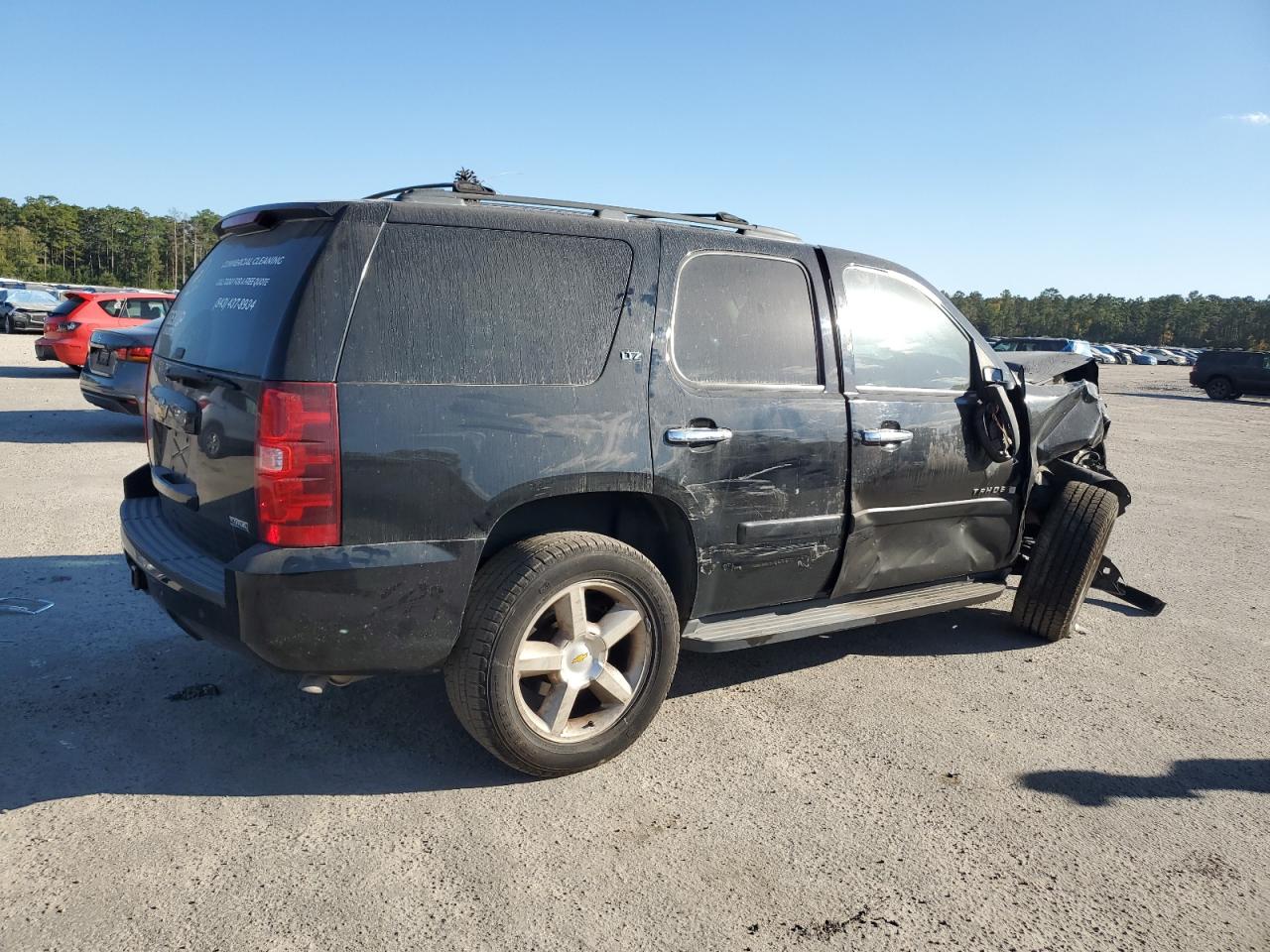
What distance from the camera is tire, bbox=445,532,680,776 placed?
3.09m

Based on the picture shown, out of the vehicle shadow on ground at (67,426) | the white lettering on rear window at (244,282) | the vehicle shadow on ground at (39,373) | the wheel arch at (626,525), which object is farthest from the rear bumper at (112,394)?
the vehicle shadow on ground at (39,373)

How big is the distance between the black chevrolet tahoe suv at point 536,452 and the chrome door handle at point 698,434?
0.02 metres

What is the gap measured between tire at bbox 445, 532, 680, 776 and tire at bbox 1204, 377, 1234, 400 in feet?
109

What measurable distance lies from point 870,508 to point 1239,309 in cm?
13580

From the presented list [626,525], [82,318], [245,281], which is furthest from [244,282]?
[82,318]

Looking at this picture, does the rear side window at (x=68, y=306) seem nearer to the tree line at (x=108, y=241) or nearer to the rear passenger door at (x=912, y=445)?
the rear passenger door at (x=912, y=445)

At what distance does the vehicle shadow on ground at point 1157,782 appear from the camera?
338 cm

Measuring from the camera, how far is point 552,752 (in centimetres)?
325

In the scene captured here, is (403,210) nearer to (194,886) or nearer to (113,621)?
(194,886)

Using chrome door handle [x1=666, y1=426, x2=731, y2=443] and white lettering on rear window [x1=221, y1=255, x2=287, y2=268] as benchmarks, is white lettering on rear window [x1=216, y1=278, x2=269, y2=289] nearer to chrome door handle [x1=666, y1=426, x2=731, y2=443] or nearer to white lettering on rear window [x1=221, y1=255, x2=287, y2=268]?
white lettering on rear window [x1=221, y1=255, x2=287, y2=268]

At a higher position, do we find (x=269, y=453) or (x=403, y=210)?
(x=403, y=210)

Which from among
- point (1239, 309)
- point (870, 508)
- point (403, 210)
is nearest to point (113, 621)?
point (403, 210)

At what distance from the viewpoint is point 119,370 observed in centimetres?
962

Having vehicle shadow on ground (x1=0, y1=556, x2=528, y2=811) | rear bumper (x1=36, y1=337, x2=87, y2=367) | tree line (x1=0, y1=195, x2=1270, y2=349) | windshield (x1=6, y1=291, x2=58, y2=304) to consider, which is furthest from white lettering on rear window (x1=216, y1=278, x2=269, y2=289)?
tree line (x1=0, y1=195, x2=1270, y2=349)
